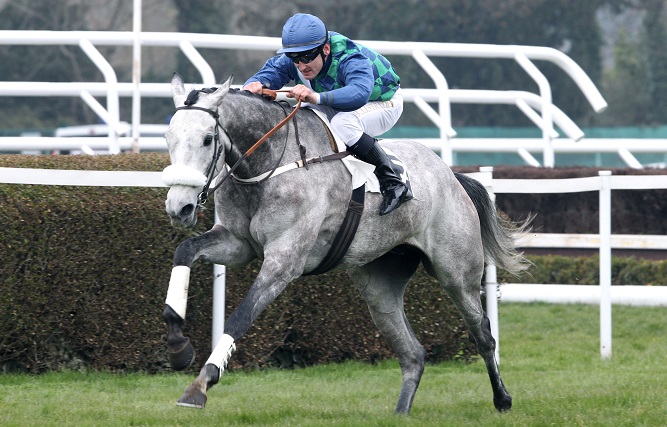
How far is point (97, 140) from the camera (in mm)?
10305

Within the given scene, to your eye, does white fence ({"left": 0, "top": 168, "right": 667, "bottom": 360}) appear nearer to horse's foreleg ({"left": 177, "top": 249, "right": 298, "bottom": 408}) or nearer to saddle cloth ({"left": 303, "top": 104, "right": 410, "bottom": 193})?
saddle cloth ({"left": 303, "top": 104, "right": 410, "bottom": 193})

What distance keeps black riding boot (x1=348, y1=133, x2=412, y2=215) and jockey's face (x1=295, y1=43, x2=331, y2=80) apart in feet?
1.34

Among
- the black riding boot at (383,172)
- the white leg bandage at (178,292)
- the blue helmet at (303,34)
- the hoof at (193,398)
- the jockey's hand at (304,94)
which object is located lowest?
the hoof at (193,398)

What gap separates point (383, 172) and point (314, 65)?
646 mm

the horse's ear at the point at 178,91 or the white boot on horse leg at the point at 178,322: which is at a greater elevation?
the horse's ear at the point at 178,91

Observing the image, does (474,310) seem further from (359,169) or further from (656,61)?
(656,61)

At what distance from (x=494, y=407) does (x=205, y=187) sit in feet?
7.35

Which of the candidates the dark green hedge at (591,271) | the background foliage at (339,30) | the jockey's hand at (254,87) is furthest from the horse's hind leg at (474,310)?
the background foliage at (339,30)

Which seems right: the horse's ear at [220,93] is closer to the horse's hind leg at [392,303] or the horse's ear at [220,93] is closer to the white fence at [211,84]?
the horse's hind leg at [392,303]

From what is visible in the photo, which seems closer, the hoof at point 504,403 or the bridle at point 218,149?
the bridle at point 218,149

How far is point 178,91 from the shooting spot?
5223 millimetres

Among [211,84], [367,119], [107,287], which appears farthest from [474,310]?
[211,84]

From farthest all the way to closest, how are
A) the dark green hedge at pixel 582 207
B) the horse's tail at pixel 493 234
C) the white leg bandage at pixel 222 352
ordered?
1. the dark green hedge at pixel 582 207
2. the horse's tail at pixel 493 234
3. the white leg bandage at pixel 222 352

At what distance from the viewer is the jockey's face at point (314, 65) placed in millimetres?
5602
